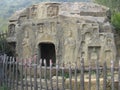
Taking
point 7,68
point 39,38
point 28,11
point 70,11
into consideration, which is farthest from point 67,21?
point 7,68

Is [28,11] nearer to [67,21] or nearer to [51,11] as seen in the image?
[51,11]

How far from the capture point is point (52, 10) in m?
17.0

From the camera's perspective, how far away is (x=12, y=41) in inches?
719

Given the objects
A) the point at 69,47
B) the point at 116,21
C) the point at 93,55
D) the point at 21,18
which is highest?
the point at 21,18

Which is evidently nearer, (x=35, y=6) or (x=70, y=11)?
(x=70, y=11)

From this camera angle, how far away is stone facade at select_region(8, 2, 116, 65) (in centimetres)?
1522

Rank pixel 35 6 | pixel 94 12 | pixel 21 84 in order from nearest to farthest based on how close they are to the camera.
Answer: pixel 21 84
pixel 94 12
pixel 35 6

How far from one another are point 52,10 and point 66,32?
1682 millimetres

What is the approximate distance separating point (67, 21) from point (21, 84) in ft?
15.8

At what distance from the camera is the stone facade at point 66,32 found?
15.2m

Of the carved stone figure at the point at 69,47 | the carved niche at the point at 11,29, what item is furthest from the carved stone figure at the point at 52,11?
the carved niche at the point at 11,29

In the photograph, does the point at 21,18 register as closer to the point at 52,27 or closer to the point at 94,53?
the point at 52,27

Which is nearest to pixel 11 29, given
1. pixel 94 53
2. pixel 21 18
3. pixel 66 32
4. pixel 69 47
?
pixel 21 18

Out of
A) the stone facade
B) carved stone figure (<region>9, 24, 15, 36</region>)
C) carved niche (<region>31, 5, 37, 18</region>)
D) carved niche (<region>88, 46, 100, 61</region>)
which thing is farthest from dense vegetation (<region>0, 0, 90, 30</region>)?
carved niche (<region>88, 46, 100, 61</region>)
